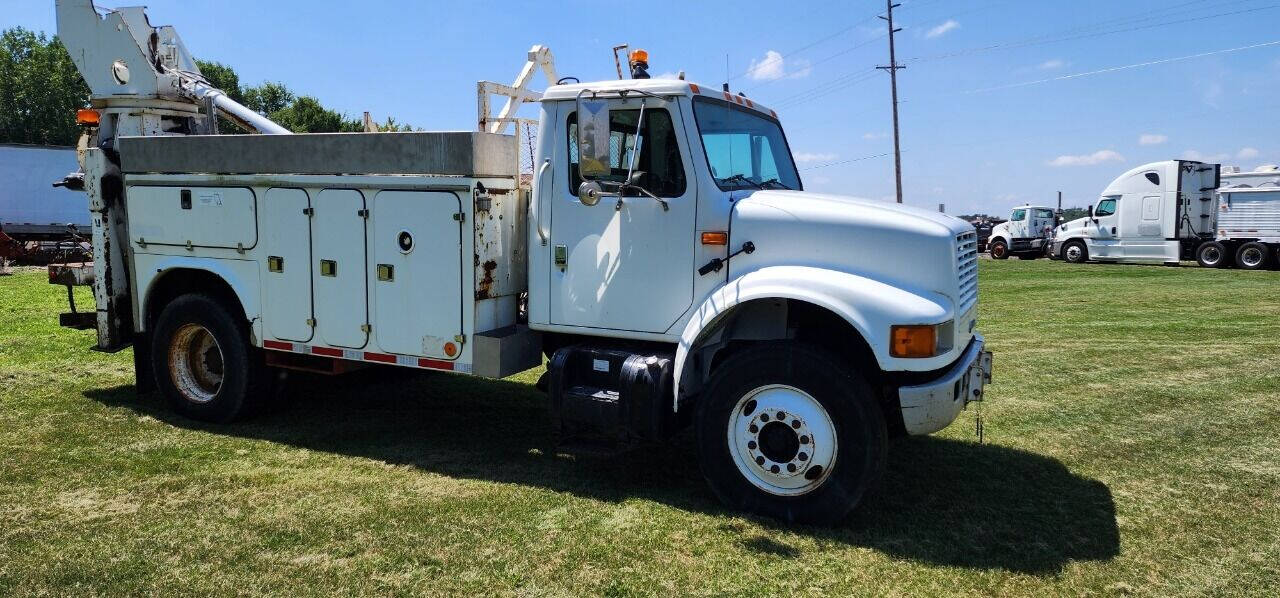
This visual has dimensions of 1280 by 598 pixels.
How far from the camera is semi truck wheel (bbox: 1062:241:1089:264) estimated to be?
2944 centimetres

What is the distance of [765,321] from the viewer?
17.2ft

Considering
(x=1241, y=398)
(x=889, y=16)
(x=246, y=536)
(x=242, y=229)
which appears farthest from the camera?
(x=889, y=16)

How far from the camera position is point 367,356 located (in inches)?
247

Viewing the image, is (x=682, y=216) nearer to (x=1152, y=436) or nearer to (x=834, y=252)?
(x=834, y=252)

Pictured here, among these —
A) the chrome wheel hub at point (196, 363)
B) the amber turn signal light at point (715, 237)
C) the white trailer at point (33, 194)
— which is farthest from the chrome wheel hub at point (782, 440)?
the white trailer at point (33, 194)

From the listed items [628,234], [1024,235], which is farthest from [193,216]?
[1024,235]

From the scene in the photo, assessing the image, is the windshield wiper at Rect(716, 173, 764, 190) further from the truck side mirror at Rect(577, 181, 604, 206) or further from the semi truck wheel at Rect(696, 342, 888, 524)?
the semi truck wheel at Rect(696, 342, 888, 524)

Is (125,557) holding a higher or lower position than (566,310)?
lower

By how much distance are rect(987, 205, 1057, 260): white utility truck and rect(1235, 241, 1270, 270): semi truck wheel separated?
7966 mm

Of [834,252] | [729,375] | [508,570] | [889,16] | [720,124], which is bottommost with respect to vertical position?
[508,570]

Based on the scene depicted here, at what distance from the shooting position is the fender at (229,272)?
6.66 meters

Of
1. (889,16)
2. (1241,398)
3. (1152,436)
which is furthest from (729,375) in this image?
(889,16)

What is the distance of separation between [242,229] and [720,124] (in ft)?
12.4

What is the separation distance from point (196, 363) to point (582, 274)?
385cm
